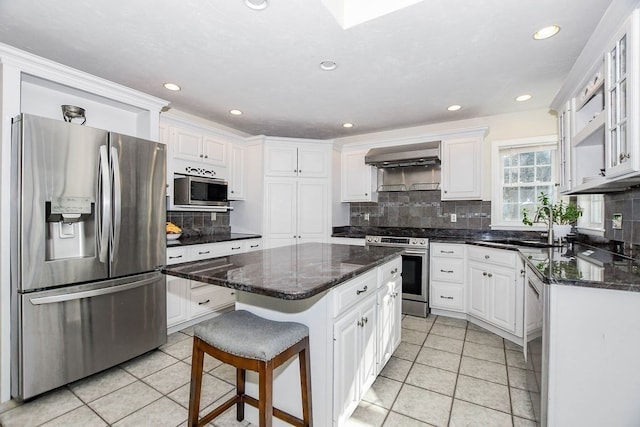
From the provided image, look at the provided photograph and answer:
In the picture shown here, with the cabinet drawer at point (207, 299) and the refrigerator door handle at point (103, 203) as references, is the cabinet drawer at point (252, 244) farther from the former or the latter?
the refrigerator door handle at point (103, 203)

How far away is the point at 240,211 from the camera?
4.25 m

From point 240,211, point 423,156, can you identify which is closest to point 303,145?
point 240,211

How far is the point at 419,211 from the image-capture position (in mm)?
4172

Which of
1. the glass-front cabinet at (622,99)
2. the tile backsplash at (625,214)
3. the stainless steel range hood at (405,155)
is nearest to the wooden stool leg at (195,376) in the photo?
the glass-front cabinet at (622,99)

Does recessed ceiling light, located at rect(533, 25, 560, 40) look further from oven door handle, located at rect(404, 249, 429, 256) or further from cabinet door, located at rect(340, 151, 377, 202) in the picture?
cabinet door, located at rect(340, 151, 377, 202)

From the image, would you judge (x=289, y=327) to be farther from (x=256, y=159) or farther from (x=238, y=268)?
(x=256, y=159)

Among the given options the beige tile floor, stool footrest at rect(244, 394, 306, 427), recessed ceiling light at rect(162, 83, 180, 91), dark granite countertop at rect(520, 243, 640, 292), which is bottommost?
the beige tile floor

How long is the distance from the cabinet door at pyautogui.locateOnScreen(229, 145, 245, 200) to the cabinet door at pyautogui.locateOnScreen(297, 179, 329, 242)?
2.67ft

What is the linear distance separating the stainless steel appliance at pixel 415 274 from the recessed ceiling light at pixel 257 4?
2765mm

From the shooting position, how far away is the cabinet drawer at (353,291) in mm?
1496

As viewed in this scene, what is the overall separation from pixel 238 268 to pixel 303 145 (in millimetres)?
2935

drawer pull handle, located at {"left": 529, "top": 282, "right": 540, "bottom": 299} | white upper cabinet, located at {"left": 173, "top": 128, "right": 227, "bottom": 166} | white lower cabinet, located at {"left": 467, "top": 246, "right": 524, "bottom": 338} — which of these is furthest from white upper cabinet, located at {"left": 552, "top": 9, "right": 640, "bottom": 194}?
white upper cabinet, located at {"left": 173, "top": 128, "right": 227, "bottom": 166}

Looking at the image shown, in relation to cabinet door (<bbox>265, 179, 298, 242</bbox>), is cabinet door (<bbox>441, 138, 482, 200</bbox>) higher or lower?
higher

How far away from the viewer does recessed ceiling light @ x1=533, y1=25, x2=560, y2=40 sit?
1.88m
